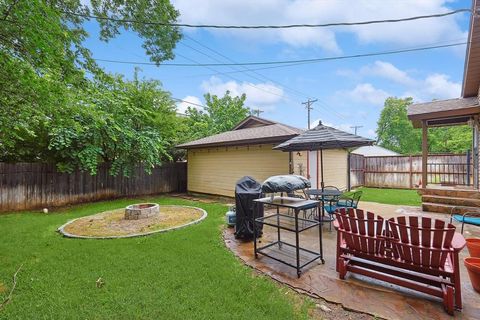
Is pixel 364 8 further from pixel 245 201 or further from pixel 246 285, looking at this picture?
pixel 246 285

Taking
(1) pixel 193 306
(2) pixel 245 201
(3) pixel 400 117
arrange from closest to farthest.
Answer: (1) pixel 193 306 → (2) pixel 245 201 → (3) pixel 400 117

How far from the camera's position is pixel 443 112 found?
6.48 m

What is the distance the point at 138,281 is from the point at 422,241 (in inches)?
131

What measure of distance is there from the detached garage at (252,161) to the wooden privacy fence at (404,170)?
1778 millimetres

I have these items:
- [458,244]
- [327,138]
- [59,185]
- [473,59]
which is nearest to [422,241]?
[458,244]

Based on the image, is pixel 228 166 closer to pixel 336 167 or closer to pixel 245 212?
pixel 336 167

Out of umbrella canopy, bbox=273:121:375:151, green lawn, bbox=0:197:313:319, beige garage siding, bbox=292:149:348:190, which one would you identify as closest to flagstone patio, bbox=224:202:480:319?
green lawn, bbox=0:197:313:319

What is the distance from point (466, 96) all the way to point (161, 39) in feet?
32.4

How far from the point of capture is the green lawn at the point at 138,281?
7.97 feet

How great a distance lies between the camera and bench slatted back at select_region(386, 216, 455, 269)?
237 cm

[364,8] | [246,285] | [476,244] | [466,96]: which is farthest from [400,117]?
[246,285]

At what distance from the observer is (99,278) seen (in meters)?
3.14

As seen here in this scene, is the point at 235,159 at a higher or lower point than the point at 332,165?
higher

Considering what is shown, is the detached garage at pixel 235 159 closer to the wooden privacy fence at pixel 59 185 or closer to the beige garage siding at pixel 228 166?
the beige garage siding at pixel 228 166
